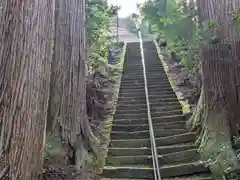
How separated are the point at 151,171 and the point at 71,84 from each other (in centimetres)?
194

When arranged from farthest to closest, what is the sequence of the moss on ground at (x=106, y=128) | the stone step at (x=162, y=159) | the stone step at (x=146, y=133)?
the stone step at (x=146, y=133)
the moss on ground at (x=106, y=128)
the stone step at (x=162, y=159)

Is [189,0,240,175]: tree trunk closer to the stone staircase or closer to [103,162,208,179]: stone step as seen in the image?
[103,162,208,179]: stone step

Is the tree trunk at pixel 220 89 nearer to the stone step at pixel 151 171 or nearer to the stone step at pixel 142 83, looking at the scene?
the stone step at pixel 151 171

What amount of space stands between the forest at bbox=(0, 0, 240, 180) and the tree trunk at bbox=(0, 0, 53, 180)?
0.01 meters

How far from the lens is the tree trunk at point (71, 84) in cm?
523

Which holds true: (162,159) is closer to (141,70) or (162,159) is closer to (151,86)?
(151,86)

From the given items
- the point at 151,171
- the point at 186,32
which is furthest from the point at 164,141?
the point at 186,32

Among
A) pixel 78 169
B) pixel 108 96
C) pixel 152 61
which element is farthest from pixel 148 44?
pixel 78 169

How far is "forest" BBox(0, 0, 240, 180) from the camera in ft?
11.9

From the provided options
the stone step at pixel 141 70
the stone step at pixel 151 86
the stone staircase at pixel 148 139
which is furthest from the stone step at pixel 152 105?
the stone step at pixel 141 70

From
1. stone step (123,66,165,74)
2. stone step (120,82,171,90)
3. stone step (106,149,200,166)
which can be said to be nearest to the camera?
stone step (106,149,200,166)

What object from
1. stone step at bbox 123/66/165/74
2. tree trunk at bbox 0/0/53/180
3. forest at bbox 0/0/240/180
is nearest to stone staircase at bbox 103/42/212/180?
forest at bbox 0/0/240/180

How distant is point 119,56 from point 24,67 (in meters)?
11.1

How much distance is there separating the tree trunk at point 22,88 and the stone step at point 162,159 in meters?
2.25
